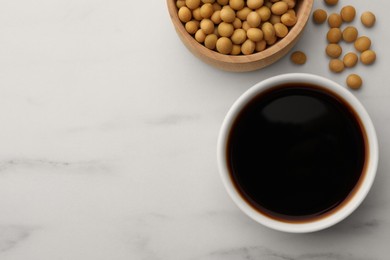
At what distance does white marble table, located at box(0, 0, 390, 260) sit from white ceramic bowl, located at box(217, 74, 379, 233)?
3.6 inches

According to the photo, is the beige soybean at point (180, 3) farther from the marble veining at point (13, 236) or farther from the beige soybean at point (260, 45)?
the marble veining at point (13, 236)

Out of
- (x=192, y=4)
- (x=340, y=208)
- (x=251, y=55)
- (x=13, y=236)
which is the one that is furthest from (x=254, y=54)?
(x=13, y=236)

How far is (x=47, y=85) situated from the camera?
40.4 inches

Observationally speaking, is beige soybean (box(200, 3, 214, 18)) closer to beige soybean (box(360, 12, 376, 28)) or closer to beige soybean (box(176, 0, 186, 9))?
beige soybean (box(176, 0, 186, 9))

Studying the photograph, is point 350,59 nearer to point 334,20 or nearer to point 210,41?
point 334,20

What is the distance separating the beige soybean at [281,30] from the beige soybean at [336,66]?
0.09m

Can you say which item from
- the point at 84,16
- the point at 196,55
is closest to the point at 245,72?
the point at 196,55

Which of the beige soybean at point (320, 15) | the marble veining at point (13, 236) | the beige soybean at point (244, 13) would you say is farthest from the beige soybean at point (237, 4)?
the marble veining at point (13, 236)

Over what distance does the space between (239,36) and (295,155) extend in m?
0.17

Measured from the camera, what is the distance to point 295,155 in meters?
0.92

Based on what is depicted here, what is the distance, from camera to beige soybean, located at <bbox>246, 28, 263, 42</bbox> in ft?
2.99

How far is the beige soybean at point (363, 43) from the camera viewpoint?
0.97 m

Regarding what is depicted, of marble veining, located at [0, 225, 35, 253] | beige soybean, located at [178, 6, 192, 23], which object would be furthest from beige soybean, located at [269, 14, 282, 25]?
marble veining, located at [0, 225, 35, 253]

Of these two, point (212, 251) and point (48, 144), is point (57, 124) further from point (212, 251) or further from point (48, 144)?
point (212, 251)
